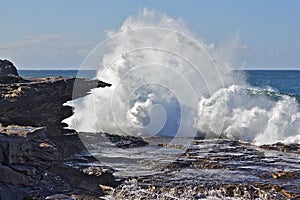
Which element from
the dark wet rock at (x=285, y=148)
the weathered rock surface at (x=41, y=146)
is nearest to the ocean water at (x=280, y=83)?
the dark wet rock at (x=285, y=148)

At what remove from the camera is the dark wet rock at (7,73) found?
60.7 feet

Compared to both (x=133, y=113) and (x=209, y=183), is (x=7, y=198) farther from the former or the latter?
(x=133, y=113)

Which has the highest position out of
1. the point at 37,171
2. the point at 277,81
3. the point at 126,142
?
the point at 277,81

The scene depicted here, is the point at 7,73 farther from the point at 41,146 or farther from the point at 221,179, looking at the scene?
the point at 221,179

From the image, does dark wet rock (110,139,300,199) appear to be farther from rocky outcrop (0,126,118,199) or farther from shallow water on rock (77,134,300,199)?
rocky outcrop (0,126,118,199)

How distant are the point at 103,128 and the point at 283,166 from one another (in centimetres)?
1530

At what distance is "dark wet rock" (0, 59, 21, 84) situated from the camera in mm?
18516

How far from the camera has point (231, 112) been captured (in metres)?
34.2

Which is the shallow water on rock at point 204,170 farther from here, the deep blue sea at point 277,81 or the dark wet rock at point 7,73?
the deep blue sea at point 277,81

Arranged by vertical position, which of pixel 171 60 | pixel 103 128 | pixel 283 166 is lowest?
pixel 283 166

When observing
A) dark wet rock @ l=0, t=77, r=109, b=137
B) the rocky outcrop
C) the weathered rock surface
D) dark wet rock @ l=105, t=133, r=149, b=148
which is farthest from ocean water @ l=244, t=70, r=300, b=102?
the rocky outcrop

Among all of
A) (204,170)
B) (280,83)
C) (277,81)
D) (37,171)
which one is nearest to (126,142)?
(204,170)

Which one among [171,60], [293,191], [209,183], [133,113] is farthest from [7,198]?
[171,60]

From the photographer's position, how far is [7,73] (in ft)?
64.6
